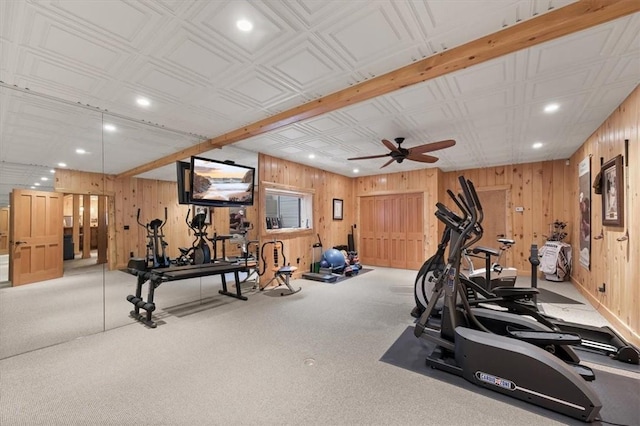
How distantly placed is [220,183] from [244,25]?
2998 millimetres

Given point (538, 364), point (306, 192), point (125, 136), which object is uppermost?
point (125, 136)

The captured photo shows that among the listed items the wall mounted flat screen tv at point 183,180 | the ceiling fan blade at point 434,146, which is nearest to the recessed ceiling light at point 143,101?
the wall mounted flat screen tv at point 183,180

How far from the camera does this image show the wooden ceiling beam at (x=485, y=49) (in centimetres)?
174

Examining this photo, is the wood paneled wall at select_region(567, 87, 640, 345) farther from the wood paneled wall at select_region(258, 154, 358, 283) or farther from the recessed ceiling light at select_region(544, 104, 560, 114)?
the wood paneled wall at select_region(258, 154, 358, 283)

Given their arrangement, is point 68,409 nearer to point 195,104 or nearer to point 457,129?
point 195,104

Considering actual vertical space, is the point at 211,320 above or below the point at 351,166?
below

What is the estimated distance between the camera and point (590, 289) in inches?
178

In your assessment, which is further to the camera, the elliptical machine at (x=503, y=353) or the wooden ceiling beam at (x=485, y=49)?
the elliptical machine at (x=503, y=353)

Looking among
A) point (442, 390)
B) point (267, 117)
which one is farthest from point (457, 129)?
point (442, 390)

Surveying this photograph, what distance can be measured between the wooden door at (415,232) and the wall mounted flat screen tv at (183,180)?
577 cm

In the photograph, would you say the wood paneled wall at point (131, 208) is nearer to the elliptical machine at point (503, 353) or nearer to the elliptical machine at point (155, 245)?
the elliptical machine at point (155, 245)

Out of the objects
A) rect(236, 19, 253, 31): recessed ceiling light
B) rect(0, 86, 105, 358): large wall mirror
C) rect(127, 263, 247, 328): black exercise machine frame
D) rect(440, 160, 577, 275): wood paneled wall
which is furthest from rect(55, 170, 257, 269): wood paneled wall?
rect(440, 160, 577, 275): wood paneled wall

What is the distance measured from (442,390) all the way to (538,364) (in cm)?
72

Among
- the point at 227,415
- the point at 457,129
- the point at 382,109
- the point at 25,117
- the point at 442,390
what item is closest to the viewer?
the point at 227,415
